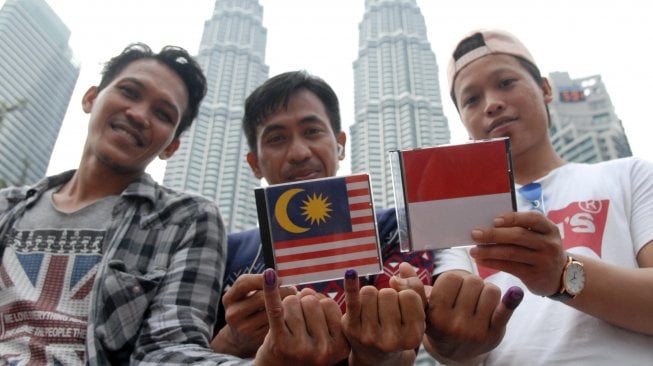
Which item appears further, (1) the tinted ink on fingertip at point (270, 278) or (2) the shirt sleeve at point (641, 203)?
(2) the shirt sleeve at point (641, 203)

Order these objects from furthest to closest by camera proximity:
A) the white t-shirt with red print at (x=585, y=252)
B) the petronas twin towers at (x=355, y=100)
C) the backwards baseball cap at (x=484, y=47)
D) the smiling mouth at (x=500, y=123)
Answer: the petronas twin towers at (x=355, y=100), the backwards baseball cap at (x=484, y=47), the smiling mouth at (x=500, y=123), the white t-shirt with red print at (x=585, y=252)

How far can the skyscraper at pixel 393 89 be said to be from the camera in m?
34.8

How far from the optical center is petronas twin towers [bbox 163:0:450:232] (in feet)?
103

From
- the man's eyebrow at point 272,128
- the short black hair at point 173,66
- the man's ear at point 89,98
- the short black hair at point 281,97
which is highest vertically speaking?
the short black hair at point 173,66

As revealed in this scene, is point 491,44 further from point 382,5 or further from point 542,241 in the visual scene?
point 382,5

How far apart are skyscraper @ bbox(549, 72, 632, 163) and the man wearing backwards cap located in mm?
44570

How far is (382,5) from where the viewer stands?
5134cm

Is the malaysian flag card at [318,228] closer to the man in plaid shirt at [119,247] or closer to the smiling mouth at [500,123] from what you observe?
the man in plaid shirt at [119,247]

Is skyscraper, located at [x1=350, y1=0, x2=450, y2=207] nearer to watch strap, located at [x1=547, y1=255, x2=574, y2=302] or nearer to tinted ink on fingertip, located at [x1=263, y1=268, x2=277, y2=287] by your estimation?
watch strap, located at [x1=547, y1=255, x2=574, y2=302]


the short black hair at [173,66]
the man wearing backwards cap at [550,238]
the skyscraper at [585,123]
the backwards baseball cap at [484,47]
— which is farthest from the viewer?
the skyscraper at [585,123]

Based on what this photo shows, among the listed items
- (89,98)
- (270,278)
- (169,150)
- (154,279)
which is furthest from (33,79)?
(270,278)

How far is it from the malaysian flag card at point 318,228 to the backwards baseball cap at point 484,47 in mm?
1214

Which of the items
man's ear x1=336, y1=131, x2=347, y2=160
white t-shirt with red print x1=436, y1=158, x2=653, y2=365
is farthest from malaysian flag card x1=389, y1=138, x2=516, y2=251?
man's ear x1=336, y1=131, x2=347, y2=160

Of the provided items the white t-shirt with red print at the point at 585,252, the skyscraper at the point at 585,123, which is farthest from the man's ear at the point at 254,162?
the skyscraper at the point at 585,123
